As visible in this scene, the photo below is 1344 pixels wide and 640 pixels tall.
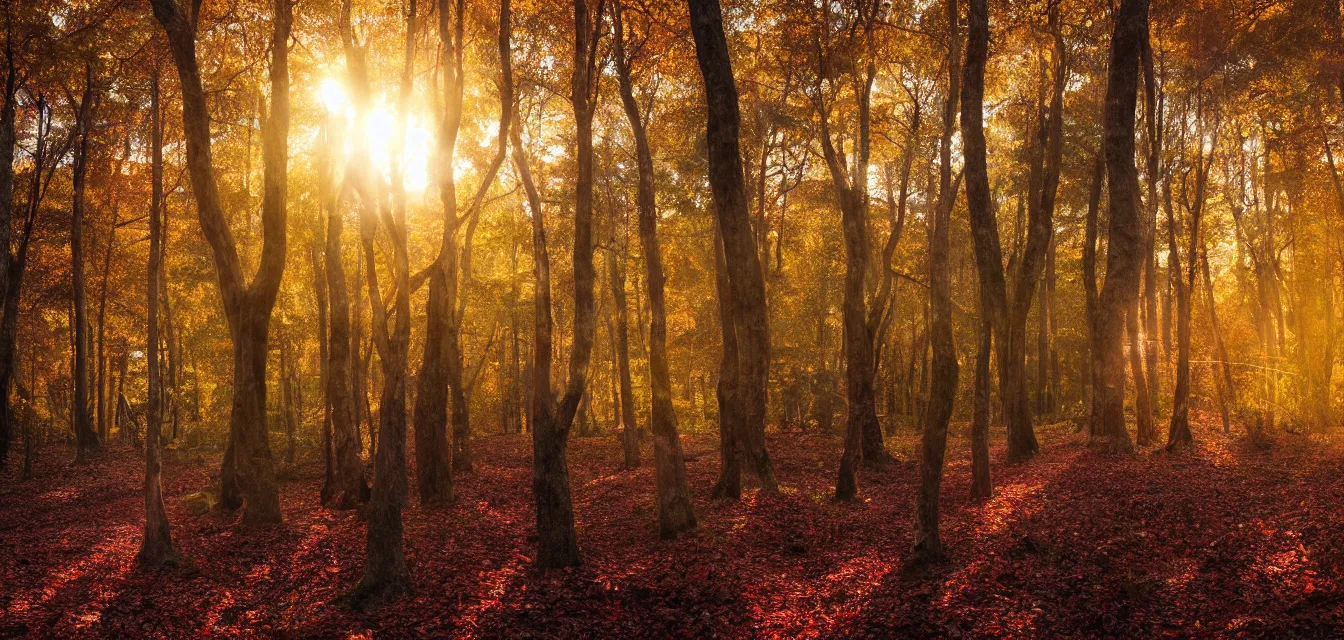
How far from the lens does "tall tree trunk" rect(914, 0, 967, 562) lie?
934 cm

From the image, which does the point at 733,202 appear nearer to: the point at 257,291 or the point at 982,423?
the point at 982,423

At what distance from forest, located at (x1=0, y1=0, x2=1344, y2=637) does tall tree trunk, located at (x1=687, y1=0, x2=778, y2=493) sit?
0.06 m

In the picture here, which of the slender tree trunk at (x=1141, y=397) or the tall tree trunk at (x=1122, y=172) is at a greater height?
the tall tree trunk at (x=1122, y=172)

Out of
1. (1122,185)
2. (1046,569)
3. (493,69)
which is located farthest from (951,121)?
(493,69)

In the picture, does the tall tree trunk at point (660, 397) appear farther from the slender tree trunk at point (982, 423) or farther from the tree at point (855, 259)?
the slender tree trunk at point (982, 423)

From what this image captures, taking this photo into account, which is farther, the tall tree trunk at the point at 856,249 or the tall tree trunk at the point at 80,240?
the tall tree trunk at the point at 80,240

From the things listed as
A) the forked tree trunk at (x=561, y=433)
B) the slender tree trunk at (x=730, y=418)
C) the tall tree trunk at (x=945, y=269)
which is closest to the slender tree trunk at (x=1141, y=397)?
the tall tree trunk at (x=945, y=269)

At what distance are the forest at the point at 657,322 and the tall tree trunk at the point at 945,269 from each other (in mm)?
63

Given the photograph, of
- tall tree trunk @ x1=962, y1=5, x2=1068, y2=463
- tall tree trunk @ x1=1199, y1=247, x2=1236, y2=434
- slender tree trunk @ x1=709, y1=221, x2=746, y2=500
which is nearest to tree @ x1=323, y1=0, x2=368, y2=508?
slender tree trunk @ x1=709, y1=221, x2=746, y2=500

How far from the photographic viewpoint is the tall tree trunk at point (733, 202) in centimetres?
1092

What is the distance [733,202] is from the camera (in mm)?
11250

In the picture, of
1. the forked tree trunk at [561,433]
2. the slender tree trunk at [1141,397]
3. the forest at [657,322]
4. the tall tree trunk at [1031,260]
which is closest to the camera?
the forest at [657,322]

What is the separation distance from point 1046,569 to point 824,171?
21.9 m

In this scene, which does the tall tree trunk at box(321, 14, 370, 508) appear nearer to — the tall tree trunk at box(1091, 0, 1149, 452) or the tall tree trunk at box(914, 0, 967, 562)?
the tall tree trunk at box(914, 0, 967, 562)
